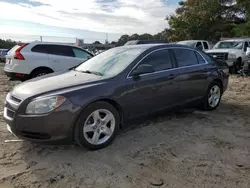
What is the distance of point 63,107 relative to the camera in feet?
11.8

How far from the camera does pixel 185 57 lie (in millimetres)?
5523

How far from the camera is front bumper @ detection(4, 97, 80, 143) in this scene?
11.6 feet

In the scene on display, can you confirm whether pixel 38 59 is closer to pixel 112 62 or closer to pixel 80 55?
pixel 80 55

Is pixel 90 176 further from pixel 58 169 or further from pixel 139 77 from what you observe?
pixel 139 77

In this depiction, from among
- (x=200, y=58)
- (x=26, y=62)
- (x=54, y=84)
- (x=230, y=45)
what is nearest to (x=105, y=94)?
(x=54, y=84)

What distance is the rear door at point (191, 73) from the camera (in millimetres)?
5262

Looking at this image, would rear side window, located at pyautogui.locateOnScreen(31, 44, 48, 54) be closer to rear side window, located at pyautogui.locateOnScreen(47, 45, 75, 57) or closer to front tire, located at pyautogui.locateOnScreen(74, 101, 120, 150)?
rear side window, located at pyautogui.locateOnScreen(47, 45, 75, 57)

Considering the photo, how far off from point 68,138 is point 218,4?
93.5 ft

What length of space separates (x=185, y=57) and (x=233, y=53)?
9.13m

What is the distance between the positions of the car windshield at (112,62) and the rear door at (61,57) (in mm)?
4153

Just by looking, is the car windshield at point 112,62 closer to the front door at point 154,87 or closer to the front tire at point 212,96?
the front door at point 154,87

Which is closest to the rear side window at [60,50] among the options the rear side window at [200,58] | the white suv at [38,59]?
the white suv at [38,59]

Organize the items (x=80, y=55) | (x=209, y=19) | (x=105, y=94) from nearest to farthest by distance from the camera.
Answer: (x=105, y=94), (x=80, y=55), (x=209, y=19)

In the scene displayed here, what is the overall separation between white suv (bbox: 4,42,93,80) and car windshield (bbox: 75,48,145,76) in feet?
13.0
